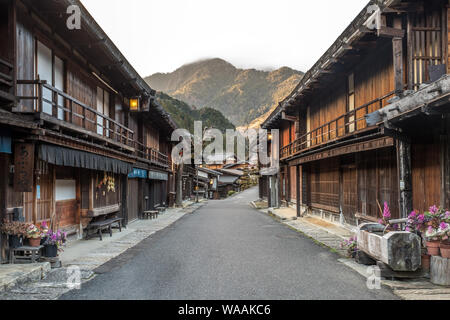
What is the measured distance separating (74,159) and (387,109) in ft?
27.3

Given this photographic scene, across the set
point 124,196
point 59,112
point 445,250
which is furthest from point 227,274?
point 124,196

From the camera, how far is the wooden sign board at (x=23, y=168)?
7.04m

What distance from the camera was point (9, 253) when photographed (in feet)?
24.0

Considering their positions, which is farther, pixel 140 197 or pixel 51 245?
pixel 140 197

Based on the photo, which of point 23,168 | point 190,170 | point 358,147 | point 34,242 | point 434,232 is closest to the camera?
point 434,232

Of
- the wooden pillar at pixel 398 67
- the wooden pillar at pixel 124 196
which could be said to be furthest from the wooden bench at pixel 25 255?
the wooden pillar at pixel 398 67

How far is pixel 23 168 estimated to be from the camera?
709cm

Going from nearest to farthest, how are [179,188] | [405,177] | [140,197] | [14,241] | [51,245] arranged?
[14,241]
[51,245]
[405,177]
[140,197]
[179,188]

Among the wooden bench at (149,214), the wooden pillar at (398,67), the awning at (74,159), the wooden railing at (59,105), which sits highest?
the wooden pillar at (398,67)

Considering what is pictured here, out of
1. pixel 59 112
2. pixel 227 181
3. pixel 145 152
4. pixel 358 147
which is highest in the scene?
pixel 59 112

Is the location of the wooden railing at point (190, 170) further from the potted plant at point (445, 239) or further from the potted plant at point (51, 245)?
the potted plant at point (445, 239)

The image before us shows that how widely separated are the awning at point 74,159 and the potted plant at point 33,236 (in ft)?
5.29

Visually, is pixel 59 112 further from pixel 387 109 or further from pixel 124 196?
pixel 387 109

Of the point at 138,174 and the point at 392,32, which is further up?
the point at 392,32
